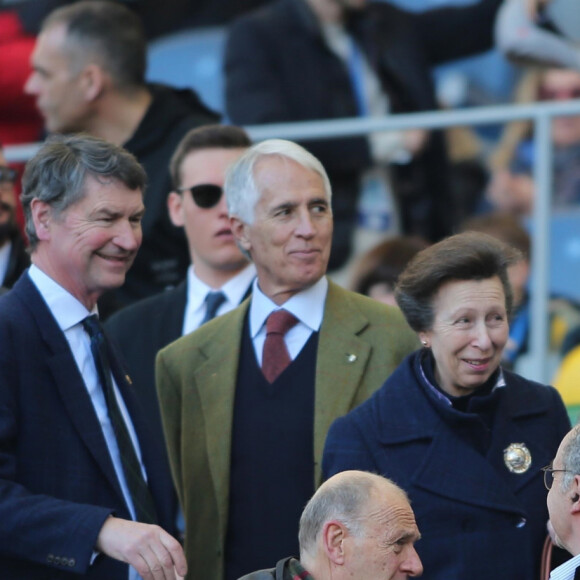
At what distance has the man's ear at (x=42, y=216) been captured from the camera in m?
3.92

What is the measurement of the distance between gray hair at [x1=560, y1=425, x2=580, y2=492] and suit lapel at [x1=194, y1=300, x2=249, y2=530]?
127 centimetres

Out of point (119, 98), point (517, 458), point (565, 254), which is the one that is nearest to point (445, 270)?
point (517, 458)

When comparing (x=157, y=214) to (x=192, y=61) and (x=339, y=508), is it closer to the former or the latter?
(x=192, y=61)

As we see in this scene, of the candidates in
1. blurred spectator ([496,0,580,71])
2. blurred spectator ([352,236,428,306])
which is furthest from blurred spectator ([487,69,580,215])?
blurred spectator ([496,0,580,71])

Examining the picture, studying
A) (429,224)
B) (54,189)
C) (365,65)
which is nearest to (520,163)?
(429,224)

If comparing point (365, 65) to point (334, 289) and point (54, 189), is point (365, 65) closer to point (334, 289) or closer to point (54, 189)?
point (334, 289)

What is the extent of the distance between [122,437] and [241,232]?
93 centimetres

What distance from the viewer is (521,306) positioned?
577 centimetres

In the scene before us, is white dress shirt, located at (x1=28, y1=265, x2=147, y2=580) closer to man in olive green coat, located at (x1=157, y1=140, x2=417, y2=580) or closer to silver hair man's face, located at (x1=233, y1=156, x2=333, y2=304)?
man in olive green coat, located at (x1=157, y1=140, x2=417, y2=580)

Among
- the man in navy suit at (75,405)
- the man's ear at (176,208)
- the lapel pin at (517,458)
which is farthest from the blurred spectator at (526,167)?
the man in navy suit at (75,405)

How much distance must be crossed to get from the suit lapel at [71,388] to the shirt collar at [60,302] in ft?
0.10

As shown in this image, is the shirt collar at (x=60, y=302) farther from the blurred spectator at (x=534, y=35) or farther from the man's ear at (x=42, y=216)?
the blurred spectator at (x=534, y=35)

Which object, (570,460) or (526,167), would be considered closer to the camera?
(570,460)

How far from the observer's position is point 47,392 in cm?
376
